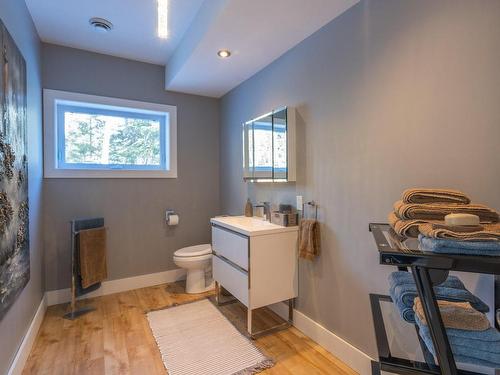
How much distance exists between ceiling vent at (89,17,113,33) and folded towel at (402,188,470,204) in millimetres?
2631

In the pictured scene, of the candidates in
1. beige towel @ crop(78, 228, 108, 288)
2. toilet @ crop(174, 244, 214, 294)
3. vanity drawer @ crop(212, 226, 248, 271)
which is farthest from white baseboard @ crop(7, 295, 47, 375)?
vanity drawer @ crop(212, 226, 248, 271)

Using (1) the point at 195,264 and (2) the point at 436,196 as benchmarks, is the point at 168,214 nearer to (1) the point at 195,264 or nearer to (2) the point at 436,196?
(1) the point at 195,264

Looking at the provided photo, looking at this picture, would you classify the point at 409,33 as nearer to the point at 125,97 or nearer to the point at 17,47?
the point at 17,47

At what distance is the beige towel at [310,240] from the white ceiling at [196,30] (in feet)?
4.71

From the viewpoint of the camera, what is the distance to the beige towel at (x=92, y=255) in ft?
8.20

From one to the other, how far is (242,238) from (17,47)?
1964 mm

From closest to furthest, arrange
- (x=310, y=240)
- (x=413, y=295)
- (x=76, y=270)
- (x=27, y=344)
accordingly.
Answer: (x=413, y=295)
(x=27, y=344)
(x=310, y=240)
(x=76, y=270)

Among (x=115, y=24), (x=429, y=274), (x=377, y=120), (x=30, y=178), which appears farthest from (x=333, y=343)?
(x=115, y=24)

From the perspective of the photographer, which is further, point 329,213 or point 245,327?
point 245,327

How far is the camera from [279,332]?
215 cm

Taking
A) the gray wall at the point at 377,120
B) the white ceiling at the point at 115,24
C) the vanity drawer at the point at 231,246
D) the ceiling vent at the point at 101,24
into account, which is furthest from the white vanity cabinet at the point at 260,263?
the ceiling vent at the point at 101,24

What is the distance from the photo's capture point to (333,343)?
1863 millimetres

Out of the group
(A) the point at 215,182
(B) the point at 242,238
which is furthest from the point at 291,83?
(A) the point at 215,182

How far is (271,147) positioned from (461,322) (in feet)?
5.94
